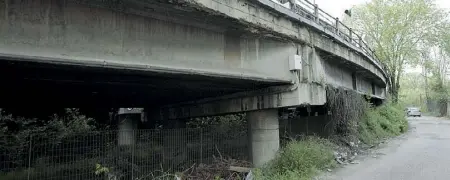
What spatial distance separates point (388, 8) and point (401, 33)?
2920mm

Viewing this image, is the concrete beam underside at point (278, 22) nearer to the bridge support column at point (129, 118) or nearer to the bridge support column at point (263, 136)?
the bridge support column at point (263, 136)

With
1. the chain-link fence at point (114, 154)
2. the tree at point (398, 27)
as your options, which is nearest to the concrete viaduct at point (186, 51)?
the chain-link fence at point (114, 154)

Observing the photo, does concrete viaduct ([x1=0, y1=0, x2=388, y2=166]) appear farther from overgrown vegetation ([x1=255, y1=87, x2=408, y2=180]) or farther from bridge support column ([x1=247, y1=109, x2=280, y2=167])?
overgrown vegetation ([x1=255, y1=87, x2=408, y2=180])

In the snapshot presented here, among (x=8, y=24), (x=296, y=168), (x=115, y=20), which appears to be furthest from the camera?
(x=296, y=168)

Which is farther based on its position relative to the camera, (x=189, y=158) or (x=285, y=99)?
(x=189, y=158)

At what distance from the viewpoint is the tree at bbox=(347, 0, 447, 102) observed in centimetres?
3191

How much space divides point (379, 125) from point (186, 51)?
45.0 feet

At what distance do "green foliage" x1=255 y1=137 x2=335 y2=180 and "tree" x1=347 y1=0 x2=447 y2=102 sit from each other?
26.3 metres

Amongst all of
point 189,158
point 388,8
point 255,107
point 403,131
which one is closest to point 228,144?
point 189,158

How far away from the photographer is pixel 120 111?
16.7m

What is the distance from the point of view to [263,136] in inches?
360

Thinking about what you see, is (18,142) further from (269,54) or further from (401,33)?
(401,33)

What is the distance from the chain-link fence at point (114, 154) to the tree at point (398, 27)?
1047 inches

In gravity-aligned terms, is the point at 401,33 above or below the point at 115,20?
above
